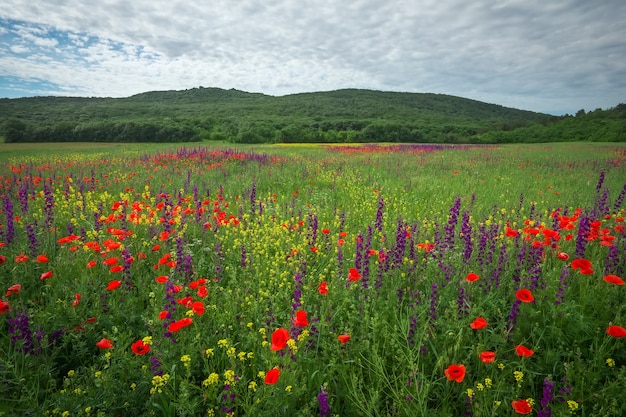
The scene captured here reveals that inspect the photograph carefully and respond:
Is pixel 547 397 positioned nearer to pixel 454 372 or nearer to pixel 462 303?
pixel 454 372

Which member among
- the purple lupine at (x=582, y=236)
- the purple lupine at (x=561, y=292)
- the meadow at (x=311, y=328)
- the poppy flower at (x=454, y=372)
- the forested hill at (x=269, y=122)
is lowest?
the meadow at (x=311, y=328)

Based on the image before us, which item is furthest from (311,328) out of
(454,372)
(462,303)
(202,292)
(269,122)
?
(269,122)

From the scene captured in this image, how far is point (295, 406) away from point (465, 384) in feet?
3.66

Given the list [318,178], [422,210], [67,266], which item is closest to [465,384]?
[67,266]

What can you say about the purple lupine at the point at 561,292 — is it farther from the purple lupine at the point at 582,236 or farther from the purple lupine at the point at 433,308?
the purple lupine at the point at 433,308

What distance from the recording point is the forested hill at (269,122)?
40188 mm

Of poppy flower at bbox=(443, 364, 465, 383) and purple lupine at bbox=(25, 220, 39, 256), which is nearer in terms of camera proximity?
poppy flower at bbox=(443, 364, 465, 383)

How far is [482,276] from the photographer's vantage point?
3.02m

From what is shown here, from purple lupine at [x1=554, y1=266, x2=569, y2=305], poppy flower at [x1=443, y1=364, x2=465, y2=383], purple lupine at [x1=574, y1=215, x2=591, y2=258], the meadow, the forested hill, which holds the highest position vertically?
the forested hill

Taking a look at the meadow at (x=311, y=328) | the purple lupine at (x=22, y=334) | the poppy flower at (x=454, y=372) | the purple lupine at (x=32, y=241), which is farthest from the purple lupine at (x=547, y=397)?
the purple lupine at (x=32, y=241)

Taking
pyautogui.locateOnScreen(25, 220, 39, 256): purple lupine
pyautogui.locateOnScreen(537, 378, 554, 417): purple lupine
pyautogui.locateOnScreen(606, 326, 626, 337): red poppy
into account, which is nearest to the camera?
pyautogui.locateOnScreen(537, 378, 554, 417): purple lupine

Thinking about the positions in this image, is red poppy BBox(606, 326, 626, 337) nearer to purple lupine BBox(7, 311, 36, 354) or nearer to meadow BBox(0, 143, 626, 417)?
meadow BBox(0, 143, 626, 417)

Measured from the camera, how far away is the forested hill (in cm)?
4019

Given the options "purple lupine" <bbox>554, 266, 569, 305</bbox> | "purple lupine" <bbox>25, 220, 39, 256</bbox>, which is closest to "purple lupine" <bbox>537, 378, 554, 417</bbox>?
"purple lupine" <bbox>554, 266, 569, 305</bbox>
